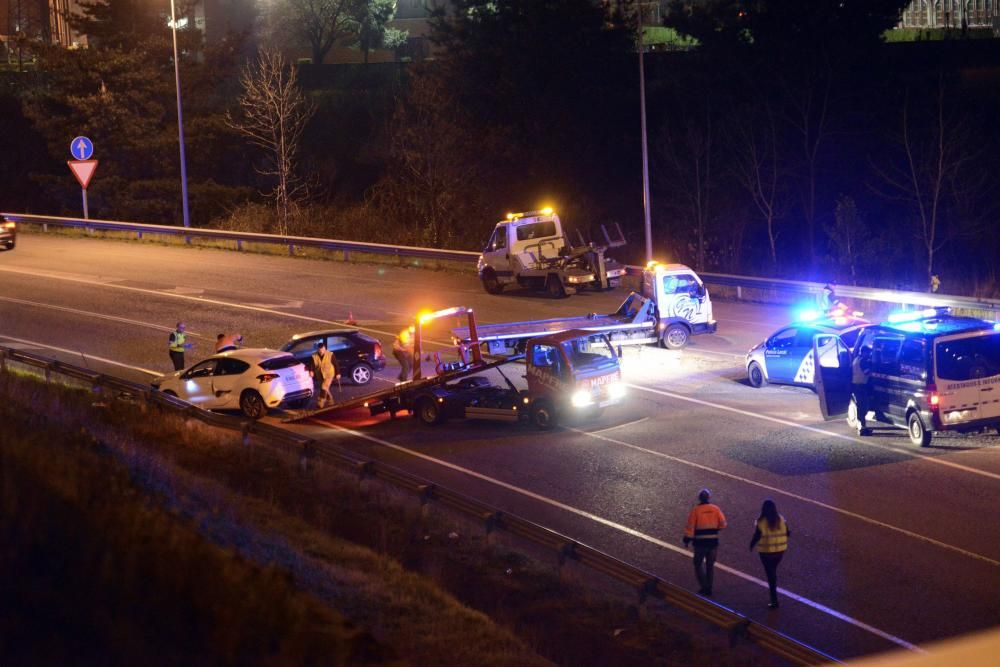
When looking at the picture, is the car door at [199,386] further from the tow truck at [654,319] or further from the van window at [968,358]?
the van window at [968,358]

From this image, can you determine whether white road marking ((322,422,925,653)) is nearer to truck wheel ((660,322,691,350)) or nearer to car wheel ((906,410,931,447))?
car wheel ((906,410,931,447))

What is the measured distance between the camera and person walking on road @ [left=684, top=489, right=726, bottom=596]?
13.2 metres

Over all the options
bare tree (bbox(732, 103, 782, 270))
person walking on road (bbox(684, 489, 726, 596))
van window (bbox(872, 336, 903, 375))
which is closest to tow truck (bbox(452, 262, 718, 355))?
van window (bbox(872, 336, 903, 375))

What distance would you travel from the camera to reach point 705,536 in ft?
43.4

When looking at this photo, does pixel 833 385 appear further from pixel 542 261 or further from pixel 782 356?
pixel 542 261

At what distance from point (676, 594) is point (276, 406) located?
12.5 metres

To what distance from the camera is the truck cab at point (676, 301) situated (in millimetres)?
26125

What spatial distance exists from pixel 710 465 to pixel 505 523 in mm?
5632

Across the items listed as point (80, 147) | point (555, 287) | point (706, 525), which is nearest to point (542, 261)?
point (555, 287)

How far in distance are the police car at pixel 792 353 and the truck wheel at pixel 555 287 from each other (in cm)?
967

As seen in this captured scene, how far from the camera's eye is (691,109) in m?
59.7

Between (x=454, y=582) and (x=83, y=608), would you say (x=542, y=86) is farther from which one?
(x=83, y=608)

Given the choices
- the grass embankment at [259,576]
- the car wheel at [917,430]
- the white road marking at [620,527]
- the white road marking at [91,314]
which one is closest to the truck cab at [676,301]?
the white road marking at [620,527]

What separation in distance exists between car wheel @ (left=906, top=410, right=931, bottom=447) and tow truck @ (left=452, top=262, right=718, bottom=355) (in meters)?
7.59
